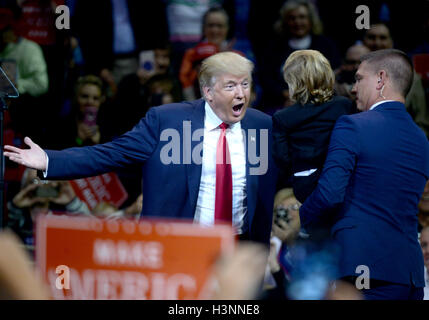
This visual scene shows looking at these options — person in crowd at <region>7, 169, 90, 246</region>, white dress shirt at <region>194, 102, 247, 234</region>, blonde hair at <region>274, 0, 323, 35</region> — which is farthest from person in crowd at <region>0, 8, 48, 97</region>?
white dress shirt at <region>194, 102, 247, 234</region>

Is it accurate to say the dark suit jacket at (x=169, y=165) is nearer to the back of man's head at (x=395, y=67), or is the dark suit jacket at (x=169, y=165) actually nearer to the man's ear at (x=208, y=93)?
the man's ear at (x=208, y=93)

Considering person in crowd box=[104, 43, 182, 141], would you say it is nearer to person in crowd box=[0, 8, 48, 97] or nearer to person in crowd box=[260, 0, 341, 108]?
person in crowd box=[0, 8, 48, 97]

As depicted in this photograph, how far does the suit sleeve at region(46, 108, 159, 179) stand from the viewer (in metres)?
3.34

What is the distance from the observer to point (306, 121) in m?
3.56

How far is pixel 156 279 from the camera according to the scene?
6.88 feet

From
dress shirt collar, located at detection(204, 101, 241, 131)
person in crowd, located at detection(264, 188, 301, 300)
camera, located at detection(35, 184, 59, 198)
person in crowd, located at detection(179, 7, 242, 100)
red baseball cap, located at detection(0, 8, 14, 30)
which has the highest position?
red baseball cap, located at detection(0, 8, 14, 30)

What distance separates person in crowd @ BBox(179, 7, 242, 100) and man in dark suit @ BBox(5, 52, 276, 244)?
86.1 inches

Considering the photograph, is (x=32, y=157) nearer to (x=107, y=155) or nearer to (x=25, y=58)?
(x=107, y=155)

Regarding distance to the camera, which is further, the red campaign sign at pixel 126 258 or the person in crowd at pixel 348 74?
the person in crowd at pixel 348 74

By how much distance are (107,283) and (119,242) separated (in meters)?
0.13

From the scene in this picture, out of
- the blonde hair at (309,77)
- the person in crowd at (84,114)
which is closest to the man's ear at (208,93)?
the blonde hair at (309,77)

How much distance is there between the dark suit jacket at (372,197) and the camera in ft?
10.2

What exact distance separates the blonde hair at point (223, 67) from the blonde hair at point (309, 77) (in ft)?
0.69

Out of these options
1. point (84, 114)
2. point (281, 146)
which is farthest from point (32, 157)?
point (84, 114)
